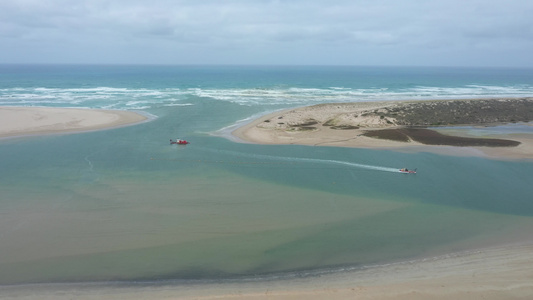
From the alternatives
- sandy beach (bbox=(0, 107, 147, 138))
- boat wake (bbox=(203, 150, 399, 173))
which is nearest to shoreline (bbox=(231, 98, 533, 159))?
boat wake (bbox=(203, 150, 399, 173))

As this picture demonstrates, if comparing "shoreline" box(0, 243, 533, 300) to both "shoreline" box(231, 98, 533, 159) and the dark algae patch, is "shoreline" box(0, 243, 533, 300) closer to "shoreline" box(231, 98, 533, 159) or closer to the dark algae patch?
"shoreline" box(231, 98, 533, 159)

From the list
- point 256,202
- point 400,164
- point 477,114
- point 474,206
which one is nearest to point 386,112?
point 477,114

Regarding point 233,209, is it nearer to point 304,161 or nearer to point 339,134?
point 304,161

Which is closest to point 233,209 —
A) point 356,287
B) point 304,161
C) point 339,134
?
point 356,287

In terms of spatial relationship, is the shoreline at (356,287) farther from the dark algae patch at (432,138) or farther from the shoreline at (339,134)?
the dark algae patch at (432,138)

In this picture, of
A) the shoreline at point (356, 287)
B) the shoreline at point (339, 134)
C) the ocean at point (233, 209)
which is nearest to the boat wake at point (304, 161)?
the ocean at point (233, 209)
